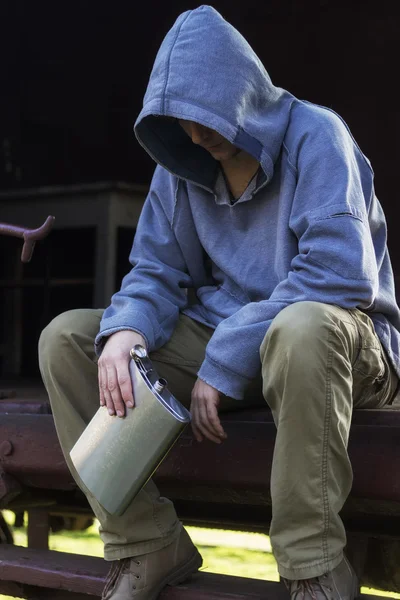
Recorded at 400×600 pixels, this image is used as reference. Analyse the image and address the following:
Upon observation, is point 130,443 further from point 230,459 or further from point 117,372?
point 230,459

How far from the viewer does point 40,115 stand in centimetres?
545

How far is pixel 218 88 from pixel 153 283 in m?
0.52

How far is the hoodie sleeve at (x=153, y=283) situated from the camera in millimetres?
2111

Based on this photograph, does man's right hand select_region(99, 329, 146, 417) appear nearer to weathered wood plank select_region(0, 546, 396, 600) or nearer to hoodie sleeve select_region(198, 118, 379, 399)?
hoodie sleeve select_region(198, 118, 379, 399)

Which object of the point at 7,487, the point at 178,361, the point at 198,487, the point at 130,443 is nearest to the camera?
the point at 130,443

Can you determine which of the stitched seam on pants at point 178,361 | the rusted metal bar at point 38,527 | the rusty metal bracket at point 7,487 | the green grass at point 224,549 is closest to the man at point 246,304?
the stitched seam on pants at point 178,361

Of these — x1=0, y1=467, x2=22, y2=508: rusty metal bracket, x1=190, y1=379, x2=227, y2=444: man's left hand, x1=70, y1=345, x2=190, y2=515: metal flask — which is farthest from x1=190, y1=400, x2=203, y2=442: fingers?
x1=0, y1=467, x2=22, y2=508: rusty metal bracket

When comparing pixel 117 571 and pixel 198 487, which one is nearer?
pixel 117 571

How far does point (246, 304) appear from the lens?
212cm

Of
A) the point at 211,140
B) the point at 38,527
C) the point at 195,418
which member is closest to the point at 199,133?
the point at 211,140

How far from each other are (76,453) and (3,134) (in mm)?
3848

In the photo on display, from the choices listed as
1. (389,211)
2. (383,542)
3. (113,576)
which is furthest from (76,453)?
(389,211)

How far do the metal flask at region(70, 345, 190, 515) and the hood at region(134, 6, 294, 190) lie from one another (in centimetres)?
56

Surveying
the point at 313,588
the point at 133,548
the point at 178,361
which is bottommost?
the point at 133,548
